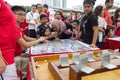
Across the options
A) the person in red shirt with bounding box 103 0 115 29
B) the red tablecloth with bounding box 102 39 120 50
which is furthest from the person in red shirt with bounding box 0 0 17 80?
the person in red shirt with bounding box 103 0 115 29

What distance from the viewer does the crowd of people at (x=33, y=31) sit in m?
1.09

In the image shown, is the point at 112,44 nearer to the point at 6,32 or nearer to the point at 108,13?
the point at 108,13

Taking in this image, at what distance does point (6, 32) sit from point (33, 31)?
3.12 metres

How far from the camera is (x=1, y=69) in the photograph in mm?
975

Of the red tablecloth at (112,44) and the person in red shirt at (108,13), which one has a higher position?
the person in red shirt at (108,13)

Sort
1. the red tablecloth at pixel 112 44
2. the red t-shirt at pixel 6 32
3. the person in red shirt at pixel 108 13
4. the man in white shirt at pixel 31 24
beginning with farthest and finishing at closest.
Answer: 1. the man in white shirt at pixel 31 24
2. the person in red shirt at pixel 108 13
3. the red tablecloth at pixel 112 44
4. the red t-shirt at pixel 6 32

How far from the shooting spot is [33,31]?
418 centimetres

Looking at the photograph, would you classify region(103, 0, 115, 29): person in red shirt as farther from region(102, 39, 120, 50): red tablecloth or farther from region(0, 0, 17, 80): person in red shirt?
region(0, 0, 17, 80): person in red shirt

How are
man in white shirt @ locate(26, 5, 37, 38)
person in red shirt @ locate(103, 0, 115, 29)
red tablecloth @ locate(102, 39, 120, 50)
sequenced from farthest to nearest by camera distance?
man in white shirt @ locate(26, 5, 37, 38), person in red shirt @ locate(103, 0, 115, 29), red tablecloth @ locate(102, 39, 120, 50)

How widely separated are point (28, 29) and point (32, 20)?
0.25m

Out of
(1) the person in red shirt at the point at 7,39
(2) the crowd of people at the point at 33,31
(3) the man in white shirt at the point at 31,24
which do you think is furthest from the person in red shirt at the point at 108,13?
(1) the person in red shirt at the point at 7,39

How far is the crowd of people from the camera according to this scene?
1.09 m

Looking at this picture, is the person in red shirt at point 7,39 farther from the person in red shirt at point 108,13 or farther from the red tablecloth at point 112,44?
the person in red shirt at point 108,13

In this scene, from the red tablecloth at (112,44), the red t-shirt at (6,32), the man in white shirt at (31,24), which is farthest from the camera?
the man in white shirt at (31,24)
